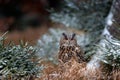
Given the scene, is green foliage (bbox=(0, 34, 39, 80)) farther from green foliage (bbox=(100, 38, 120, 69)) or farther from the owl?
green foliage (bbox=(100, 38, 120, 69))

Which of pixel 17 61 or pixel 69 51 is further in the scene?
pixel 69 51

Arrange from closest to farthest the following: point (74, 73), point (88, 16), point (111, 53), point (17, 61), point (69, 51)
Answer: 1. point (17, 61)
2. point (74, 73)
3. point (111, 53)
4. point (69, 51)
5. point (88, 16)

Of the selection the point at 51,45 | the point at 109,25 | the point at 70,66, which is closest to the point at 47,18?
the point at 51,45

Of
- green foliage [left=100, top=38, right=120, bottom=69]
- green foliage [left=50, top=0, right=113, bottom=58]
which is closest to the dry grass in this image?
green foliage [left=100, top=38, right=120, bottom=69]

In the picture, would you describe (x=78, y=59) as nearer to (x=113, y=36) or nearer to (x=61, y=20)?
(x=113, y=36)

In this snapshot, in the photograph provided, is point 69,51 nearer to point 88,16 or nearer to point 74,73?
point 74,73

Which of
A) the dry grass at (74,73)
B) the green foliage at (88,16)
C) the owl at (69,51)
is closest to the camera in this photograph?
the dry grass at (74,73)

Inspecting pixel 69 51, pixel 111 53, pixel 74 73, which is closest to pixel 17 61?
pixel 74 73

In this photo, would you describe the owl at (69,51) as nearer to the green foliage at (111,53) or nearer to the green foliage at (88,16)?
the green foliage at (111,53)

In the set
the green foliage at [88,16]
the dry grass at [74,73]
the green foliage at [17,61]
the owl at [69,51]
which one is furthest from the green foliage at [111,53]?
the green foliage at [88,16]

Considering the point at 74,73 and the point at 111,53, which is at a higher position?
the point at 111,53
